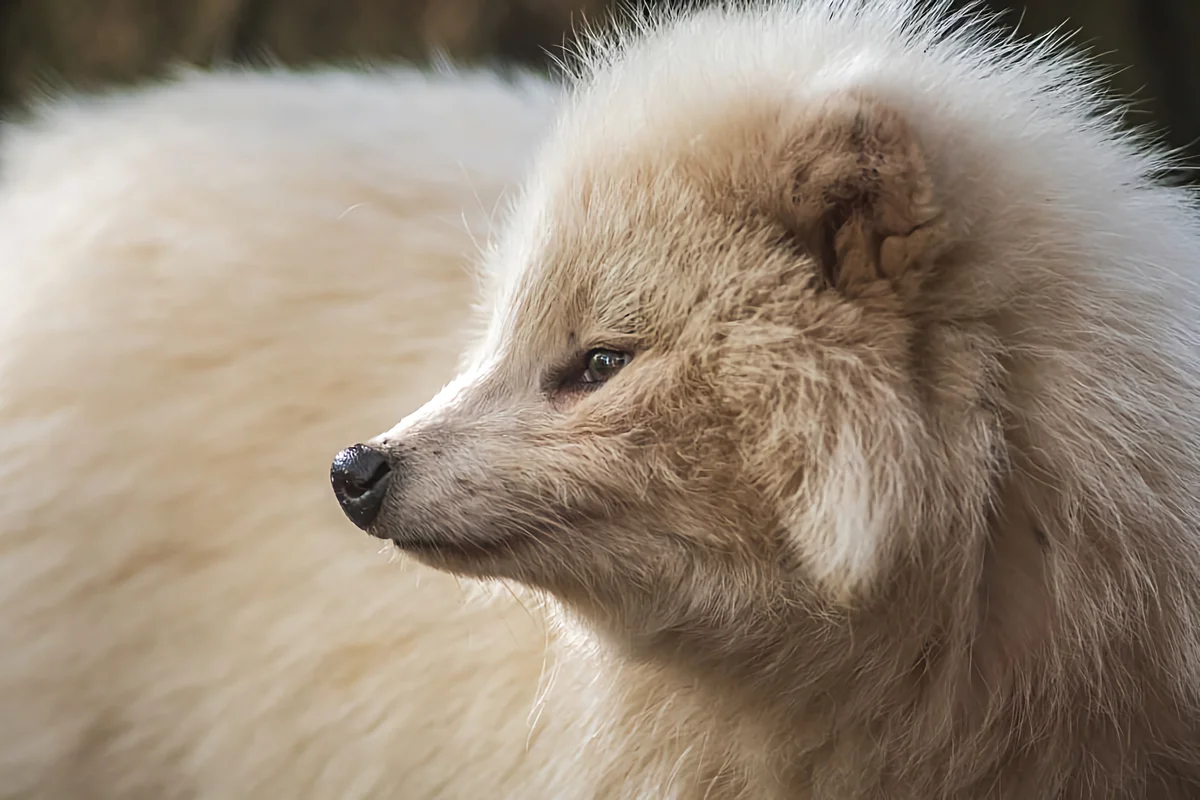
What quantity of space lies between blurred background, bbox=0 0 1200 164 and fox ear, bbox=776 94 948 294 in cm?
148

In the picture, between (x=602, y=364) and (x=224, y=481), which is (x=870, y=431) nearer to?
(x=602, y=364)

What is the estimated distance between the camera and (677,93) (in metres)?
1.14

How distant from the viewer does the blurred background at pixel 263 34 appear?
241 cm

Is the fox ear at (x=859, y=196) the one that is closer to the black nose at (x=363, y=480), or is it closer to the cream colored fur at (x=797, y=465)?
the cream colored fur at (x=797, y=465)

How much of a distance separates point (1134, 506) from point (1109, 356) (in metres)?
0.13

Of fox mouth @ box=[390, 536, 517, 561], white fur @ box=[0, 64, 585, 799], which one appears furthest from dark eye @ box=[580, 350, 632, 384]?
white fur @ box=[0, 64, 585, 799]

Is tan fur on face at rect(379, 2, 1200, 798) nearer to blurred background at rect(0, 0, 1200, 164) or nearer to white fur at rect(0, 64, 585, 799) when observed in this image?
white fur at rect(0, 64, 585, 799)

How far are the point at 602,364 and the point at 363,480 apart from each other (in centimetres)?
24

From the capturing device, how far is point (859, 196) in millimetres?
997

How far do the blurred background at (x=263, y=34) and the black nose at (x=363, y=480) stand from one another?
5.02ft

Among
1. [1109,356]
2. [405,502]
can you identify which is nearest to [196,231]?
[405,502]

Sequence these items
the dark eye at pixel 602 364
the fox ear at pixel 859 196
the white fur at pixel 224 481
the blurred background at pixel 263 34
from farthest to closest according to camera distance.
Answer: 1. the blurred background at pixel 263 34
2. the white fur at pixel 224 481
3. the dark eye at pixel 602 364
4. the fox ear at pixel 859 196

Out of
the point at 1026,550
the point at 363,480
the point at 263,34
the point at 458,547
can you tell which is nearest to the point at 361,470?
the point at 363,480

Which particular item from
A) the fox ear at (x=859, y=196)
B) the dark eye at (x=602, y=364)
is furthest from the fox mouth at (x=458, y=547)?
the fox ear at (x=859, y=196)
